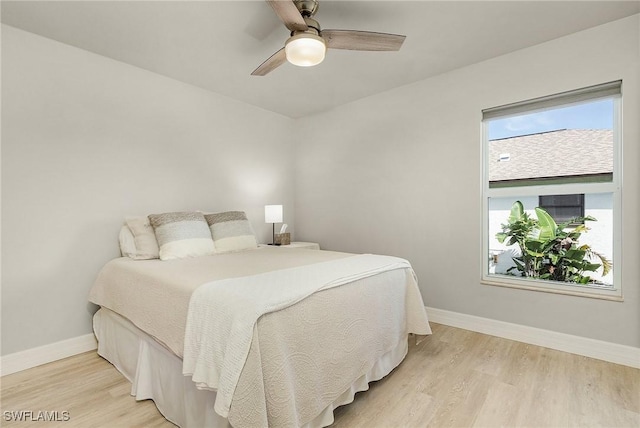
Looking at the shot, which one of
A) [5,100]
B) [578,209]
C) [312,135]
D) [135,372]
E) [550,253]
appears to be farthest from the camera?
[312,135]

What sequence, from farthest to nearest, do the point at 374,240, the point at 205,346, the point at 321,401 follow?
the point at 374,240 < the point at 321,401 < the point at 205,346

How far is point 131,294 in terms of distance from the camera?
1983mm

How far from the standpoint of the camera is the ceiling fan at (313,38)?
5.68 feet

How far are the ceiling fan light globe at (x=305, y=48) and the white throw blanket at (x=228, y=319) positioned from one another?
130 cm

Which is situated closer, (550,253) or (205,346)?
(205,346)

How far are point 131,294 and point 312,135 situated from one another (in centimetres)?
299

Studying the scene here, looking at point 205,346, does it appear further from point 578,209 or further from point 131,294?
point 578,209

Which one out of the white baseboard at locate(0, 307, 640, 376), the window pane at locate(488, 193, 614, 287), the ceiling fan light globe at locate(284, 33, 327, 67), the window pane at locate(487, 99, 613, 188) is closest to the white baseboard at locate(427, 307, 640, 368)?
the white baseboard at locate(0, 307, 640, 376)

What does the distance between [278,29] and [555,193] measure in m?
2.60

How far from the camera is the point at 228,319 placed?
4.15 feet

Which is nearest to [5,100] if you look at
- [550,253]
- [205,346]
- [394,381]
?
[205,346]

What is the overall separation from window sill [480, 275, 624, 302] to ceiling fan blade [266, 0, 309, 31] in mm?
2601

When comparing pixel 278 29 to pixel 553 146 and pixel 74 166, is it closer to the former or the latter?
pixel 74 166

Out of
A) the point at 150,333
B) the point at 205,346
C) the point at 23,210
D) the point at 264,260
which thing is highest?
the point at 23,210
